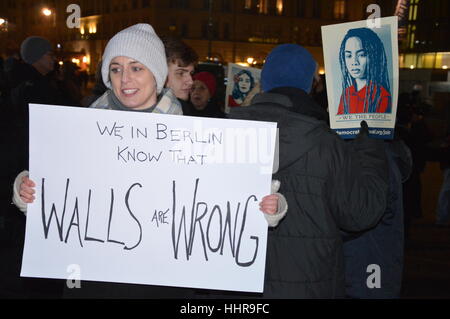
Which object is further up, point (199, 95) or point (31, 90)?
point (31, 90)

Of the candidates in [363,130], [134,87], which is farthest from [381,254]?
[134,87]

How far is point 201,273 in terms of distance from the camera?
2.37m

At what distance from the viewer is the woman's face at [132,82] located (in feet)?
8.57

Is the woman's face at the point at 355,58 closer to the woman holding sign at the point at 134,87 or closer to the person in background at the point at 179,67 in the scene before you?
the woman holding sign at the point at 134,87

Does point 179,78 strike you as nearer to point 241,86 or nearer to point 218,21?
point 241,86

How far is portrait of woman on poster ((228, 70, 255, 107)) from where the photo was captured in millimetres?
7730

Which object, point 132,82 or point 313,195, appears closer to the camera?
point 313,195

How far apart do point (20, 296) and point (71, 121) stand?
1.92 meters

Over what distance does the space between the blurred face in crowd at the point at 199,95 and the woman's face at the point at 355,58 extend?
144 inches

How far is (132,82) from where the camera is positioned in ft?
8.57

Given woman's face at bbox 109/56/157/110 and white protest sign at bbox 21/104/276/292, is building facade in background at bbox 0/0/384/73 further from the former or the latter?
white protest sign at bbox 21/104/276/292

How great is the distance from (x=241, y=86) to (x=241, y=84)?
28 mm

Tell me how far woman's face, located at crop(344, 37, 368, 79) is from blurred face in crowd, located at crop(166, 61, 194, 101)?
48.0 inches

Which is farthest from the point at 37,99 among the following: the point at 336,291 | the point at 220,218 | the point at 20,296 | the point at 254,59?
the point at 254,59
